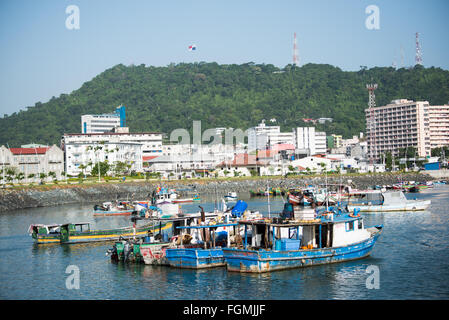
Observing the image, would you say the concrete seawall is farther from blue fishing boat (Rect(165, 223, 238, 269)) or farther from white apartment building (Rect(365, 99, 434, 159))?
white apartment building (Rect(365, 99, 434, 159))

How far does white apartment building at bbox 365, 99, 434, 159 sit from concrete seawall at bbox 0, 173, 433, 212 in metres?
50.8

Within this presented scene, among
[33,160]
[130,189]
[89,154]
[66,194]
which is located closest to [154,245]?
[66,194]

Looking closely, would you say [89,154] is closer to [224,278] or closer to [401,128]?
[224,278]

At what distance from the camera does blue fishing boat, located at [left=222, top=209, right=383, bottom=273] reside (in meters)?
30.2

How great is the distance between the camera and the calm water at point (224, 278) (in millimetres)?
27219

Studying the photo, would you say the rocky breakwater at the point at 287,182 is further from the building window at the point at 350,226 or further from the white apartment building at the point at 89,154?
the building window at the point at 350,226

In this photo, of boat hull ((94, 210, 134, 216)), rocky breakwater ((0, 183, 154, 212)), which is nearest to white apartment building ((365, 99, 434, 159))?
rocky breakwater ((0, 183, 154, 212))

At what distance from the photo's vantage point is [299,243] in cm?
3169

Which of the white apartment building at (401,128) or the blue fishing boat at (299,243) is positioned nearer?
the blue fishing boat at (299,243)

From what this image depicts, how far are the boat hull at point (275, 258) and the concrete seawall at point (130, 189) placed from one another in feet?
132

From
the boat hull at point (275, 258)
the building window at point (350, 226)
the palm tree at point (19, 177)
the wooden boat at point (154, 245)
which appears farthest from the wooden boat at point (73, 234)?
the palm tree at point (19, 177)
